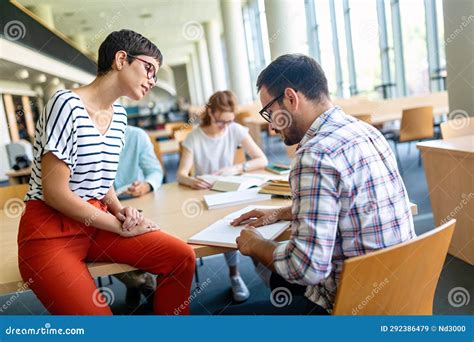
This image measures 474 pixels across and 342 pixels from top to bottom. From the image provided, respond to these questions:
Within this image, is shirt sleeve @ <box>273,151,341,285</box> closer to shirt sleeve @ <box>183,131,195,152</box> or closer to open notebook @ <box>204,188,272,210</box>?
open notebook @ <box>204,188,272,210</box>

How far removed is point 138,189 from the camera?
2277mm

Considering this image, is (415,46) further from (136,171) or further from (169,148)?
(136,171)

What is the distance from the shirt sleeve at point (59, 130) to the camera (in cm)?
121

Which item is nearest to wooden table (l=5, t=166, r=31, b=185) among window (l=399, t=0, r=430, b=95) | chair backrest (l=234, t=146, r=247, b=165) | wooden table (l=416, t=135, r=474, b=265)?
chair backrest (l=234, t=146, r=247, b=165)

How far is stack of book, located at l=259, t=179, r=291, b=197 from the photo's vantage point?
1.86 m

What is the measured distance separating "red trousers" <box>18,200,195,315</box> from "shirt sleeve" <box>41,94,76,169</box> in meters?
0.19

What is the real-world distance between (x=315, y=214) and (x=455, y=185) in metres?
1.94

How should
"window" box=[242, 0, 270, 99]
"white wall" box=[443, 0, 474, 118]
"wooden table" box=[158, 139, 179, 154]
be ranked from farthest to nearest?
"window" box=[242, 0, 270, 99]
"wooden table" box=[158, 139, 179, 154]
"white wall" box=[443, 0, 474, 118]

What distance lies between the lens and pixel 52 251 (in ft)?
4.10

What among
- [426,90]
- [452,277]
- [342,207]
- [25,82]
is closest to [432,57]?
[426,90]

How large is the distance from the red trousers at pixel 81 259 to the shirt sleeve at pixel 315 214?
46 cm

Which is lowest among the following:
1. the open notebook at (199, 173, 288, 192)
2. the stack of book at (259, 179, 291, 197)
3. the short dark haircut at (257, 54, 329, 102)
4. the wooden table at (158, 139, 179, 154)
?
the wooden table at (158, 139, 179, 154)

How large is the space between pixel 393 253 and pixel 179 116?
1397 cm
